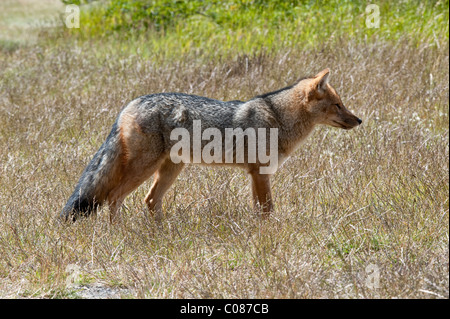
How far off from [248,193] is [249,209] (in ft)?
1.97

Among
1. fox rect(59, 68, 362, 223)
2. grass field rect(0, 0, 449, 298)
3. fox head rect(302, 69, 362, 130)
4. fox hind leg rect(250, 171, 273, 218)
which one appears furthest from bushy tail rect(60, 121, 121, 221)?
fox head rect(302, 69, 362, 130)

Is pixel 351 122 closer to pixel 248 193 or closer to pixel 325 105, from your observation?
pixel 325 105

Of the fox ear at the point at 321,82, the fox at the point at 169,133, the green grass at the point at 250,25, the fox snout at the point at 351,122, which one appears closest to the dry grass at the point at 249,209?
the fox at the point at 169,133

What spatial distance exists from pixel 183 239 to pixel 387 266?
142 centimetres

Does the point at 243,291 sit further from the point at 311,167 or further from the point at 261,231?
the point at 311,167

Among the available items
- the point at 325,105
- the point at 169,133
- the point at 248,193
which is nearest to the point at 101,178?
the point at 169,133

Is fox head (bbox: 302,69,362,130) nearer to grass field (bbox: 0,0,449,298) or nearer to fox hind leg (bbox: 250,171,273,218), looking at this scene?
grass field (bbox: 0,0,449,298)

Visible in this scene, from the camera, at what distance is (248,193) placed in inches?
223

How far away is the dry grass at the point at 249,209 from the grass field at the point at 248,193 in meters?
0.02

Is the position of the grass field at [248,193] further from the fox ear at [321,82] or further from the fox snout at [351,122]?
the fox ear at [321,82]

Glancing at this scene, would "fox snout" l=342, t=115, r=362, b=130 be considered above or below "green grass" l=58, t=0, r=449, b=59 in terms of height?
above

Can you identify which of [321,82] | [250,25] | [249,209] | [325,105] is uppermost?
[321,82]

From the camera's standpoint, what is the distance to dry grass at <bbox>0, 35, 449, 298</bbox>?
3910 millimetres

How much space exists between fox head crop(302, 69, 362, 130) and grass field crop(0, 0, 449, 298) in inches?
16.9
